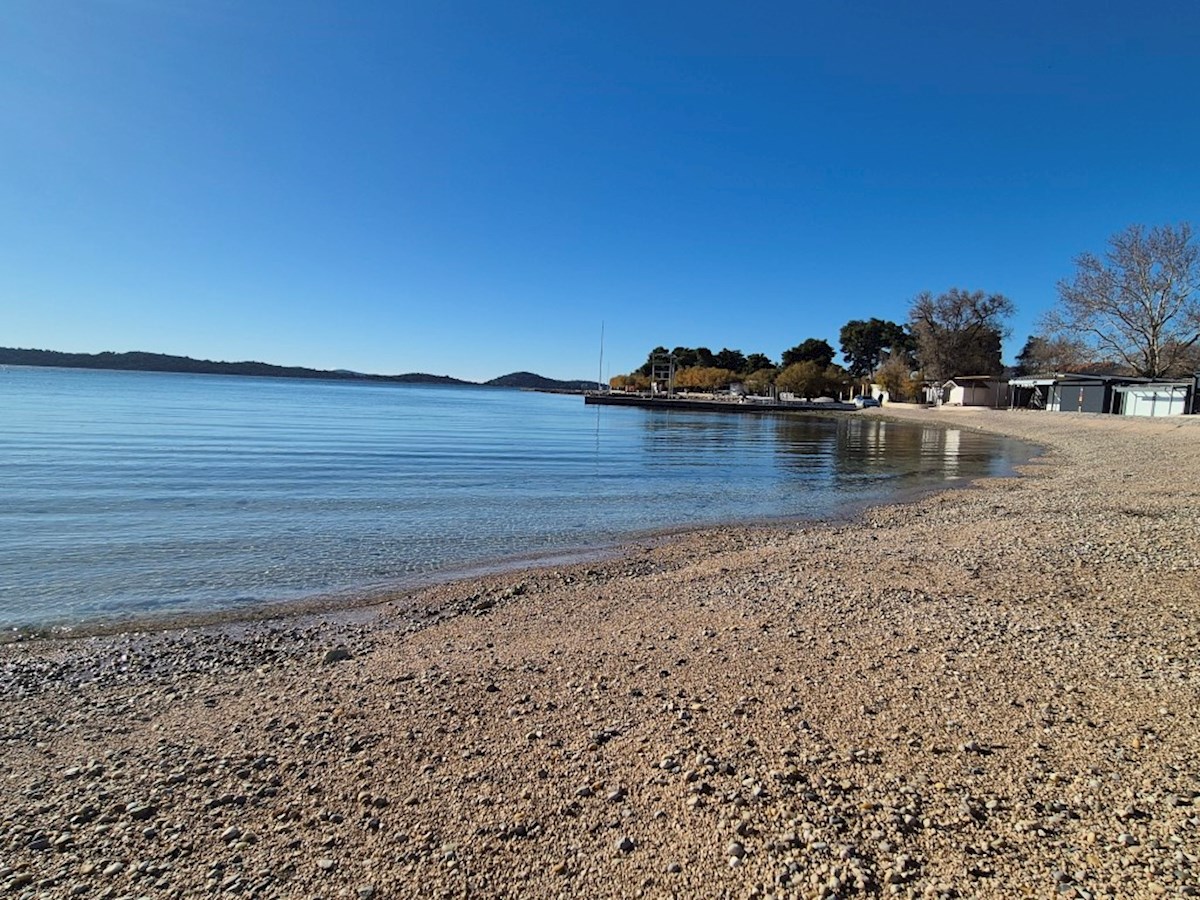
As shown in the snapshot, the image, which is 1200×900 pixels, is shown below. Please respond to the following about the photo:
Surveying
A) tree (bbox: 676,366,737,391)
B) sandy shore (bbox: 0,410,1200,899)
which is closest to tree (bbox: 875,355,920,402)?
tree (bbox: 676,366,737,391)

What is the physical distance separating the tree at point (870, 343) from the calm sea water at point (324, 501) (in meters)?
86.3

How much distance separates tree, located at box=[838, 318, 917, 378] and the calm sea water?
86283mm

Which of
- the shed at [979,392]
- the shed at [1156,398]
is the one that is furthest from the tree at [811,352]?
the shed at [1156,398]

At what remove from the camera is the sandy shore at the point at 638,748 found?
8.89ft

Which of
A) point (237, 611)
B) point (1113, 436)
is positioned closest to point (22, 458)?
point (237, 611)

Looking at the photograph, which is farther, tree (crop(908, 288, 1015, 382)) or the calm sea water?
tree (crop(908, 288, 1015, 382))

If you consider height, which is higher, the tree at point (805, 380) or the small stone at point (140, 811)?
the tree at point (805, 380)

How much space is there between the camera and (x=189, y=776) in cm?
352

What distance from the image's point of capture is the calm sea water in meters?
8.29

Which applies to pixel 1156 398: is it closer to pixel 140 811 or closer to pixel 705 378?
pixel 140 811

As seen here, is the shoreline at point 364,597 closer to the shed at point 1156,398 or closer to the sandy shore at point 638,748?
the sandy shore at point 638,748

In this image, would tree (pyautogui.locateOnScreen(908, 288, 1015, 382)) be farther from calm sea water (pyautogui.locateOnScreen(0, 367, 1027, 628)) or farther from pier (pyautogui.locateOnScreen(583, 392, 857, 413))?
calm sea water (pyautogui.locateOnScreen(0, 367, 1027, 628))

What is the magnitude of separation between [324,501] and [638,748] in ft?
41.0

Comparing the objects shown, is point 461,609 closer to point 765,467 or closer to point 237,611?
point 237,611
